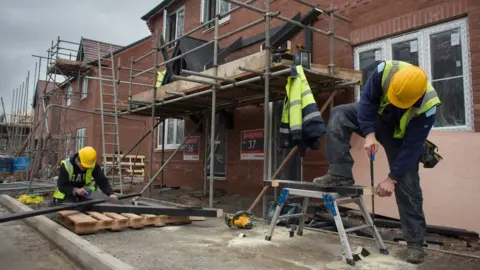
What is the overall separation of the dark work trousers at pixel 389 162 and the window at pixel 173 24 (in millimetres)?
10528

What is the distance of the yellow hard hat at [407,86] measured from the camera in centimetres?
327

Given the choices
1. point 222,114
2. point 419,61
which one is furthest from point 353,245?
point 222,114

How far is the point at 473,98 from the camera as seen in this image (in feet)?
18.3

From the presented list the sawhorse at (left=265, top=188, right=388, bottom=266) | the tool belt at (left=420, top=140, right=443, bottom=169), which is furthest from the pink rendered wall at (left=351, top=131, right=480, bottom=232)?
the sawhorse at (left=265, top=188, right=388, bottom=266)

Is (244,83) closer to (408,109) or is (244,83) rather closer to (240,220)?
(240,220)

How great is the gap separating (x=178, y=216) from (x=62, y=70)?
14.6m

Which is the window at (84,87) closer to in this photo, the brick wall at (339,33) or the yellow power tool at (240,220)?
the brick wall at (339,33)

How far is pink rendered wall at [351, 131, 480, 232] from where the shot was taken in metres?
4.98

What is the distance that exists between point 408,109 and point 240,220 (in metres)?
2.92

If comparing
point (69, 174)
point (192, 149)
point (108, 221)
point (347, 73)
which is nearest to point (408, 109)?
point (347, 73)

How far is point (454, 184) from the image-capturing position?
5.19 meters

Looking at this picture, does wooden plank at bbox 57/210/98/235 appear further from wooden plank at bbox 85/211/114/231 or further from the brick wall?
the brick wall

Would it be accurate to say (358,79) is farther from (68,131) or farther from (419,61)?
(68,131)

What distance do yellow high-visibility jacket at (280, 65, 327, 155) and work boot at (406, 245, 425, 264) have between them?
1.80 meters
